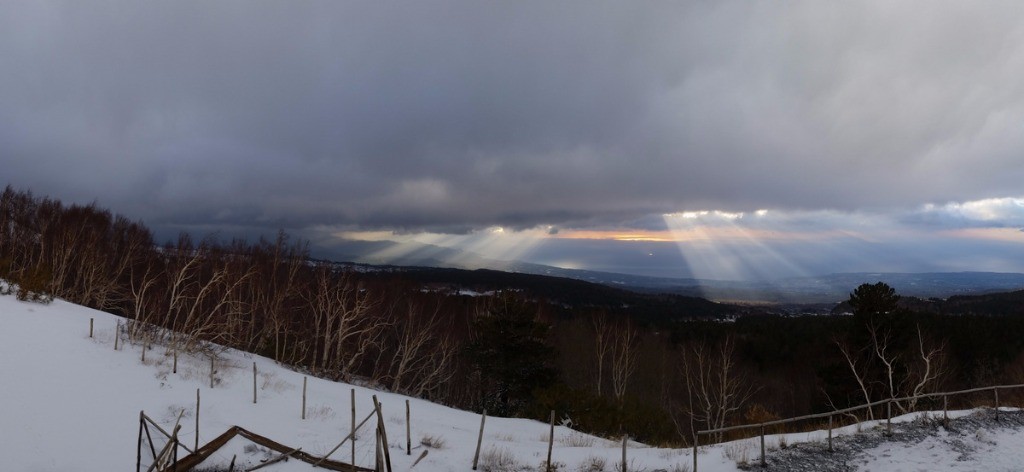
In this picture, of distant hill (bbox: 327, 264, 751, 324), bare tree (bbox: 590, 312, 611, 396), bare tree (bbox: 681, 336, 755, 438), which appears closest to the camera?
bare tree (bbox: 590, 312, 611, 396)

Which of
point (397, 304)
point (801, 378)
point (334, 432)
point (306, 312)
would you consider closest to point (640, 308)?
point (801, 378)

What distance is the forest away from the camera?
31812 millimetres

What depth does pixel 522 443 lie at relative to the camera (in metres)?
19.4

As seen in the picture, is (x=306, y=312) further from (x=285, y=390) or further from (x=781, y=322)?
(x=781, y=322)

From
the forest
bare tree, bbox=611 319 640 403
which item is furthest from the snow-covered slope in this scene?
bare tree, bbox=611 319 640 403

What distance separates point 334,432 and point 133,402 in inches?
292

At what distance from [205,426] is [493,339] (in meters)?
22.1

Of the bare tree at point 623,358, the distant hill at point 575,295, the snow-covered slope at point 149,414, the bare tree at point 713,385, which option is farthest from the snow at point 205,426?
the distant hill at point 575,295

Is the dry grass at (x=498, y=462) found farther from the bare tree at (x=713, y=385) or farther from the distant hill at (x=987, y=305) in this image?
the distant hill at (x=987, y=305)

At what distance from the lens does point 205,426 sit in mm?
16266

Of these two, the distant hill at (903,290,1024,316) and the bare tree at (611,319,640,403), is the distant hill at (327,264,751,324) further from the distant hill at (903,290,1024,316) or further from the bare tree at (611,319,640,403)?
the bare tree at (611,319,640,403)

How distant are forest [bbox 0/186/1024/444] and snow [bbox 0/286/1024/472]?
322cm

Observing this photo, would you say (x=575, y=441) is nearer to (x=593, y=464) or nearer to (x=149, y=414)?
(x=593, y=464)

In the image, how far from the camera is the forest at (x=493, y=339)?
104 feet
